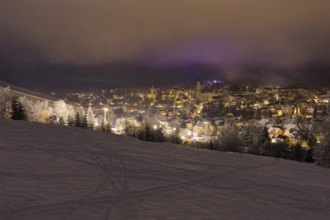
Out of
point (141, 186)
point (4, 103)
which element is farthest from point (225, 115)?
point (141, 186)

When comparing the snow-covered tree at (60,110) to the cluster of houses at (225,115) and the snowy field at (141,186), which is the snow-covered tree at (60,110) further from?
the snowy field at (141,186)

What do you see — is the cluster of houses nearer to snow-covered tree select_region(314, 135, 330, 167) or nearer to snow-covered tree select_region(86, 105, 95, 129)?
snow-covered tree select_region(86, 105, 95, 129)

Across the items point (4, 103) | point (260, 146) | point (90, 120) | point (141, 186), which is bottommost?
point (141, 186)

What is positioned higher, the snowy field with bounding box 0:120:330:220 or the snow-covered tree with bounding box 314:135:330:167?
the snow-covered tree with bounding box 314:135:330:167

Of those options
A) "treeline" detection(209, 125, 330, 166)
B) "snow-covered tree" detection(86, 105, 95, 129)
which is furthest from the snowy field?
"snow-covered tree" detection(86, 105, 95, 129)

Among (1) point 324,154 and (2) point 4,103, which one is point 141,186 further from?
(2) point 4,103

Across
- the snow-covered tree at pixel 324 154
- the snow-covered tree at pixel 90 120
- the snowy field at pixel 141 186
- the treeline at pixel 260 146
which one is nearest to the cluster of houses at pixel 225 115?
the snow-covered tree at pixel 90 120

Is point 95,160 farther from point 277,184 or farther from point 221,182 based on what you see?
point 277,184

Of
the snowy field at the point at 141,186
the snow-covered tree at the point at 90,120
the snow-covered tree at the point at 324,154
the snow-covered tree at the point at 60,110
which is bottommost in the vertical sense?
the snowy field at the point at 141,186
